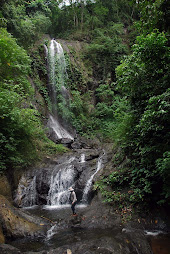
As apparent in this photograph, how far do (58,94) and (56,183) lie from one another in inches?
448

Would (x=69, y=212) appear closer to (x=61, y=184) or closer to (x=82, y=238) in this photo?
(x=61, y=184)

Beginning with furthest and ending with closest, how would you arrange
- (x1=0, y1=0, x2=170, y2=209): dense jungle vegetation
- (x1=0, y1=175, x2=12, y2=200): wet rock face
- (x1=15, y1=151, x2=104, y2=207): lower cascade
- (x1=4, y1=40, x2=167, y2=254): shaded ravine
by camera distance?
1. (x1=15, y1=151, x2=104, y2=207): lower cascade
2. (x1=0, y1=175, x2=12, y2=200): wet rock face
3. (x1=0, y1=0, x2=170, y2=209): dense jungle vegetation
4. (x1=4, y1=40, x2=167, y2=254): shaded ravine

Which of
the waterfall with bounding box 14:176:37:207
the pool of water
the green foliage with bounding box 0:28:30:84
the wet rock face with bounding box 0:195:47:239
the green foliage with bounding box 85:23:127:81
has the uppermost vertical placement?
the green foliage with bounding box 85:23:127:81

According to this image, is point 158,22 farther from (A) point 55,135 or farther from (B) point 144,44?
(A) point 55,135

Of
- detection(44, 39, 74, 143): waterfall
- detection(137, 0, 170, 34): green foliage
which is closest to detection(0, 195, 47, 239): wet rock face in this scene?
detection(137, 0, 170, 34): green foliage

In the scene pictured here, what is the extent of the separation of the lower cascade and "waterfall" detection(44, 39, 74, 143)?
482 centimetres

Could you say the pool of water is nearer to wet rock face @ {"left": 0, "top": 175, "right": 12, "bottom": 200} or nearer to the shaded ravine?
the shaded ravine

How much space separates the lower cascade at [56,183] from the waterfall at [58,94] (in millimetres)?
4824

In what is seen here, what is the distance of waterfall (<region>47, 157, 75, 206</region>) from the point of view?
8867 mm

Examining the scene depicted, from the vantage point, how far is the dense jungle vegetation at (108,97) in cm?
494

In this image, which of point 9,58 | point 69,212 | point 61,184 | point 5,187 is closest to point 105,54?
point 9,58

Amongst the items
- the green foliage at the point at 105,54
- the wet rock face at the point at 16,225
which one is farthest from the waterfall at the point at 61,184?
the green foliage at the point at 105,54

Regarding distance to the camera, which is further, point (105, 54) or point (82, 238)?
point (105, 54)

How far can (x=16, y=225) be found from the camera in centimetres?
536
